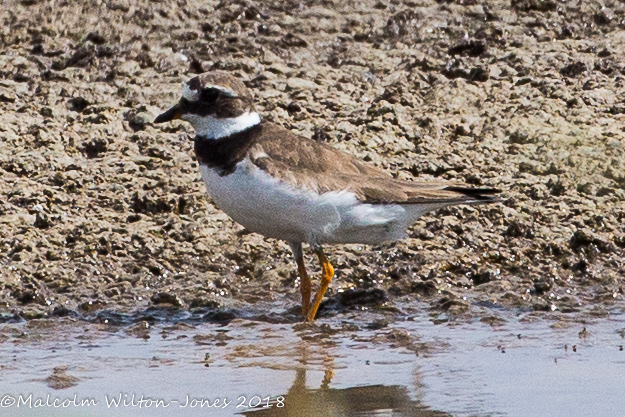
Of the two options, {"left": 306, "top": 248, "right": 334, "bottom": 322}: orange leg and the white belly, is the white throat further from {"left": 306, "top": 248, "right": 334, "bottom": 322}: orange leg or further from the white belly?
{"left": 306, "top": 248, "right": 334, "bottom": 322}: orange leg

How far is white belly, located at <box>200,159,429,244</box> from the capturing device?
6.96 metres

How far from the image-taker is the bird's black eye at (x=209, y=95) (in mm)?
7359

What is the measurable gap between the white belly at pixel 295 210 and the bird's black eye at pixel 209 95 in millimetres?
447

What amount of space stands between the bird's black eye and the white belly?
0.45 meters

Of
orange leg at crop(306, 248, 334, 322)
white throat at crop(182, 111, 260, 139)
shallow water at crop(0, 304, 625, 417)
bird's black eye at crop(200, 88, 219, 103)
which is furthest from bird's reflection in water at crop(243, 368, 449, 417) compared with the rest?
bird's black eye at crop(200, 88, 219, 103)

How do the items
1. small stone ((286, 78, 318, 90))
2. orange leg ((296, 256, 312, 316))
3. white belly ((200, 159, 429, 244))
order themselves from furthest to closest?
small stone ((286, 78, 318, 90)), orange leg ((296, 256, 312, 316)), white belly ((200, 159, 429, 244))

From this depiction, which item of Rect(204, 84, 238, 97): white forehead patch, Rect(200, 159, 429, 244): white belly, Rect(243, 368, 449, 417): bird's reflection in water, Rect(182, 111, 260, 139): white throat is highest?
Rect(204, 84, 238, 97): white forehead patch

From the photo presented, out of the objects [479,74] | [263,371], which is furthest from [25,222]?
[479,74]

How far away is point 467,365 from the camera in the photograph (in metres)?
6.48

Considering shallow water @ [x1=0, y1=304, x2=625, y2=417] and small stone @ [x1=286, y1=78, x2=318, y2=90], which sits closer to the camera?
shallow water @ [x1=0, y1=304, x2=625, y2=417]

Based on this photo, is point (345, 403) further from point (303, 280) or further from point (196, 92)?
point (196, 92)

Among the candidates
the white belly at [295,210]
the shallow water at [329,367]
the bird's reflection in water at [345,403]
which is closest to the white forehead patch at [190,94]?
the white belly at [295,210]

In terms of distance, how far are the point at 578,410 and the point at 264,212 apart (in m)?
2.17

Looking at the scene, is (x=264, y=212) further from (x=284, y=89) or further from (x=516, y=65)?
(x=516, y=65)
